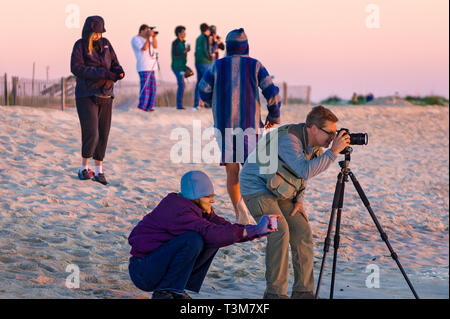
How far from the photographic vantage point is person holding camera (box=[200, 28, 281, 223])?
263 inches

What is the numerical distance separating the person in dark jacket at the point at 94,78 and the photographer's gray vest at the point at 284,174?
3854 mm

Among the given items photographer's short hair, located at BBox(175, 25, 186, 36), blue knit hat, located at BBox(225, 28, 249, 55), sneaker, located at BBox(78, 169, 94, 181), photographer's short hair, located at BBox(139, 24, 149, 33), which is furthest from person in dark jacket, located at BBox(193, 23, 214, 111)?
blue knit hat, located at BBox(225, 28, 249, 55)

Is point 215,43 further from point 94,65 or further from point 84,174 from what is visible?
point 94,65

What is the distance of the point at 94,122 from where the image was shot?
8555 mm

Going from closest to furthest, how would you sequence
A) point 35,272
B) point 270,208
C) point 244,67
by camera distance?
point 270,208, point 35,272, point 244,67

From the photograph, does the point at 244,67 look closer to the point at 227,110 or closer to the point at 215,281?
the point at 227,110

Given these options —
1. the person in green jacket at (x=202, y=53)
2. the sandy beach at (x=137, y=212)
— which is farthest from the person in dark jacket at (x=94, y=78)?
the person in green jacket at (x=202, y=53)

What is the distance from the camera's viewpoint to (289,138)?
4867mm

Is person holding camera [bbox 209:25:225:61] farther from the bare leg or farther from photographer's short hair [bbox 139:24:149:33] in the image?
the bare leg

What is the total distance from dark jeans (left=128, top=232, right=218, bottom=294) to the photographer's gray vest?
0.64 m

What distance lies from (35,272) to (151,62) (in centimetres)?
832

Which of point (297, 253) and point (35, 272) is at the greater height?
point (297, 253)

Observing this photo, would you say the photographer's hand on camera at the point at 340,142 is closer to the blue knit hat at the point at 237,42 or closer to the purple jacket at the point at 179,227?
the purple jacket at the point at 179,227
